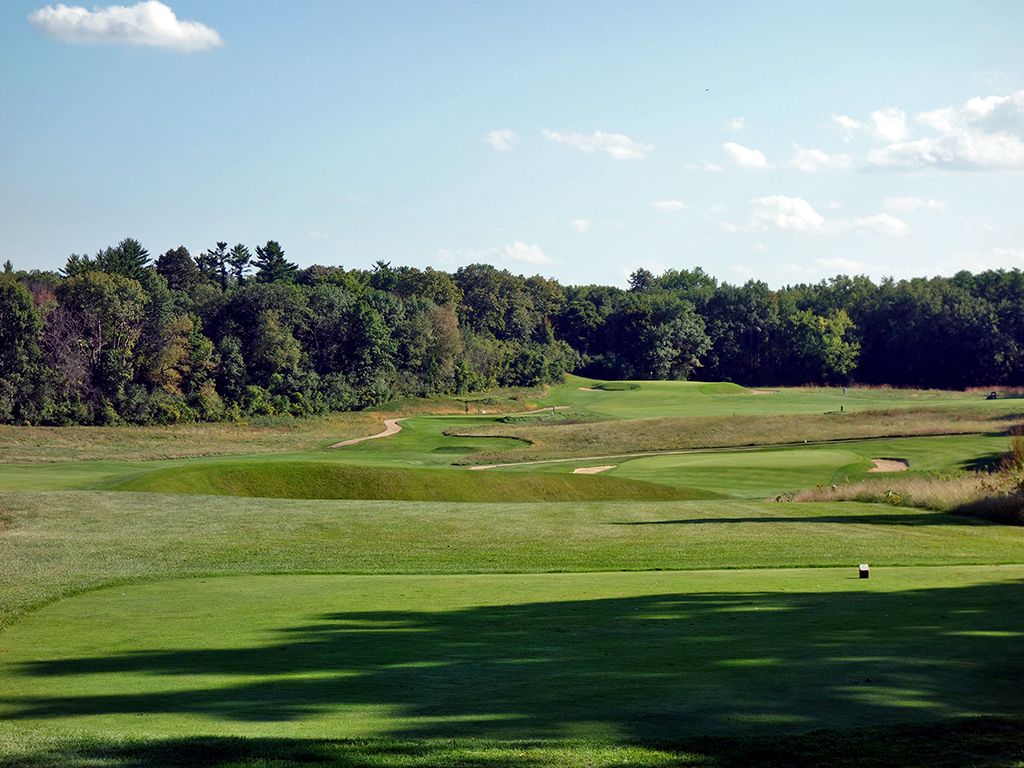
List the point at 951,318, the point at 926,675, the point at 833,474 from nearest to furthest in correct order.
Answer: the point at 926,675
the point at 833,474
the point at 951,318

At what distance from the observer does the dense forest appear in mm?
84062

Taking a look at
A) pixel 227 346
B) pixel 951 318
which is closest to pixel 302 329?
pixel 227 346

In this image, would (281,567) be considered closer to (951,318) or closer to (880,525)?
(880,525)

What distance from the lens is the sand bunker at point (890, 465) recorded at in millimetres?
48000

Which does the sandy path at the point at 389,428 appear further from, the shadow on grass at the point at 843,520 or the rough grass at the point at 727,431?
the shadow on grass at the point at 843,520

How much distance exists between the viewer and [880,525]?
92.4ft

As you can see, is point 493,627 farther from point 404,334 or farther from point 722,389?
point 722,389

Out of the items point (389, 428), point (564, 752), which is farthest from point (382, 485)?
point (389, 428)

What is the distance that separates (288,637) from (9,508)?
18.4 m

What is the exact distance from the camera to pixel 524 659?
36.0 feet

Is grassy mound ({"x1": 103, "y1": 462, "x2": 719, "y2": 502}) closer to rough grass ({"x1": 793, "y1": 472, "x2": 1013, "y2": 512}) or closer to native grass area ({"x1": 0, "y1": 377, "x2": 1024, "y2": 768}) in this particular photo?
native grass area ({"x1": 0, "y1": 377, "x2": 1024, "y2": 768})

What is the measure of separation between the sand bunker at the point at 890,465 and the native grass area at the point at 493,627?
1128cm

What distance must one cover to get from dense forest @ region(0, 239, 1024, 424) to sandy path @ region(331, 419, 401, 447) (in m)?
7.56

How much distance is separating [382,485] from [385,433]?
Result: 39776 mm
